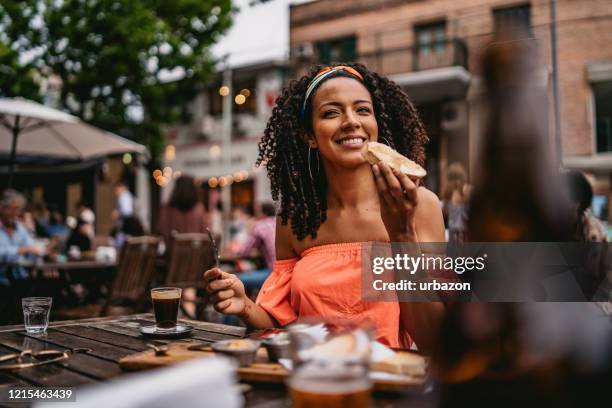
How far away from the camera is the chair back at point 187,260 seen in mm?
5219

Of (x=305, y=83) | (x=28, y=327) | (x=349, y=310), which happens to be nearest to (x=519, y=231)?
(x=349, y=310)

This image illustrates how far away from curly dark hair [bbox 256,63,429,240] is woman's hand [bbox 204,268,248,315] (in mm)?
362

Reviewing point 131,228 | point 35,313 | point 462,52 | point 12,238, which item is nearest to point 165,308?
point 35,313

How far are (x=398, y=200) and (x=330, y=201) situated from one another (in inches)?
30.8

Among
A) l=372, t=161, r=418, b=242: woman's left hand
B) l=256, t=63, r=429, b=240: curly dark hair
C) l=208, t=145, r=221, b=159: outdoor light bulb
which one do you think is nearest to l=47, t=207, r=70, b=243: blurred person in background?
l=256, t=63, r=429, b=240: curly dark hair

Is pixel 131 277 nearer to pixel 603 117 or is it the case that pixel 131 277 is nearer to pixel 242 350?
pixel 242 350

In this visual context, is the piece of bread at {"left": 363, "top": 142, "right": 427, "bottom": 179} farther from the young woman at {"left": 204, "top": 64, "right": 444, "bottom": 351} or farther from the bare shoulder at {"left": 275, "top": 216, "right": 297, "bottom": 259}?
the bare shoulder at {"left": 275, "top": 216, "right": 297, "bottom": 259}

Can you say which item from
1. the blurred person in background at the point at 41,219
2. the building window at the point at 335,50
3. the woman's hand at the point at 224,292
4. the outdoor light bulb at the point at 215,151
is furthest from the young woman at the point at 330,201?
the outdoor light bulb at the point at 215,151

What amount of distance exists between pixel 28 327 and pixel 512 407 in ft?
5.72

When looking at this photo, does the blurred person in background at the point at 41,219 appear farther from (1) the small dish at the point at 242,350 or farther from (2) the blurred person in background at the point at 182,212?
(1) the small dish at the point at 242,350

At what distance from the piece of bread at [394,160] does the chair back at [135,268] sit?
11.2ft

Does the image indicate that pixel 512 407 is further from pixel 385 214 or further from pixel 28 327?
pixel 28 327

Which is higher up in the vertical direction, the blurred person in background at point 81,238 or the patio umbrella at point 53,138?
the patio umbrella at point 53,138

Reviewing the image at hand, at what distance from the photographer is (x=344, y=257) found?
5.93 ft
